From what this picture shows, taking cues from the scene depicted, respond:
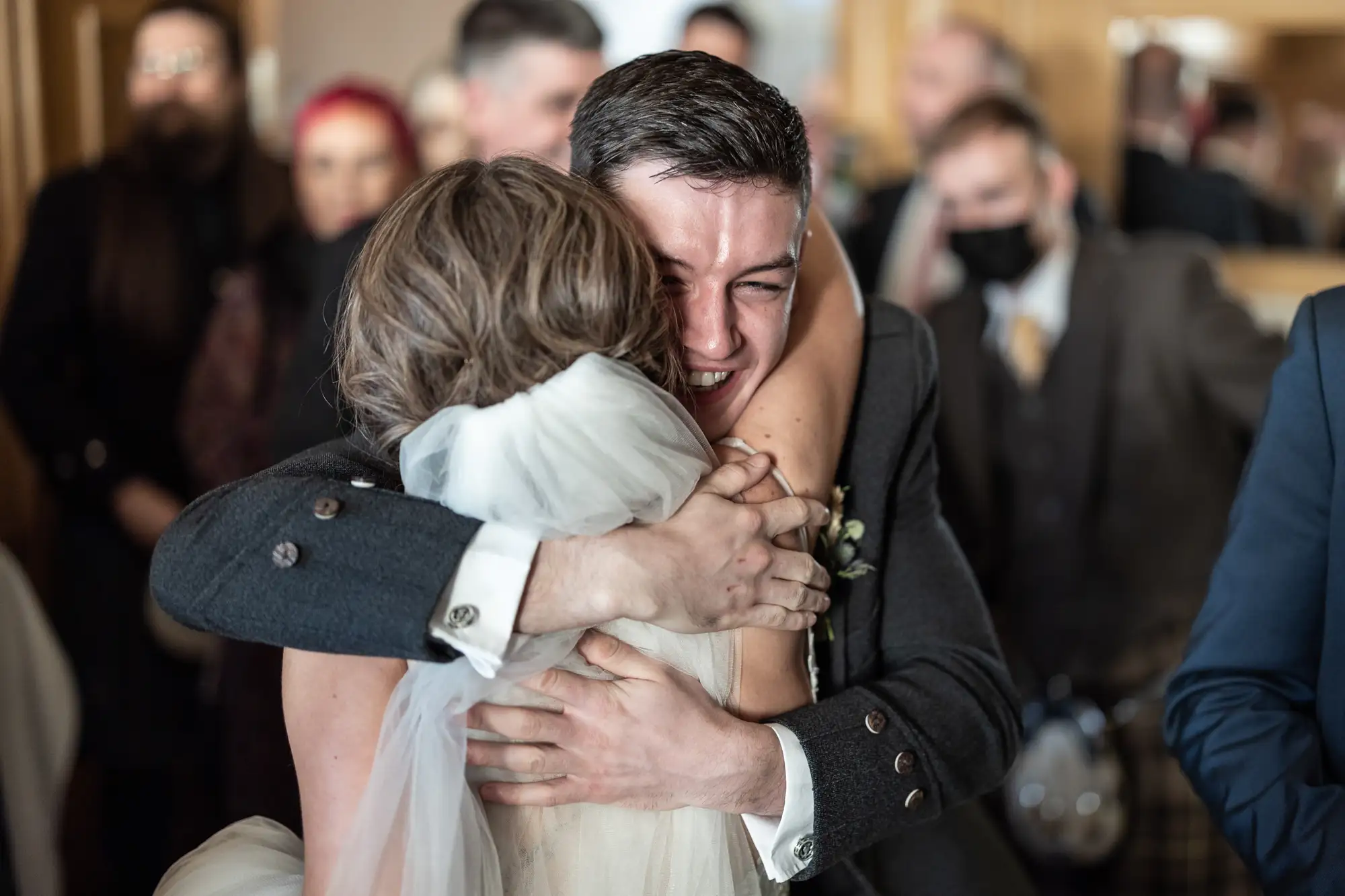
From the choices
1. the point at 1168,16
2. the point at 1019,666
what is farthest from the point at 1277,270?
the point at 1019,666

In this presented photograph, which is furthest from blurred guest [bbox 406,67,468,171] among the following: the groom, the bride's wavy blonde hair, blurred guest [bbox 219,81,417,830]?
the bride's wavy blonde hair

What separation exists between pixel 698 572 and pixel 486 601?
198 millimetres

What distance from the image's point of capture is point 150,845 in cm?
340

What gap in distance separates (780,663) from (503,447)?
407 millimetres

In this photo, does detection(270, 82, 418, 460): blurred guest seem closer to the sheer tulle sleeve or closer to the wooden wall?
the sheer tulle sleeve

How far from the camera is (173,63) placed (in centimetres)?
337

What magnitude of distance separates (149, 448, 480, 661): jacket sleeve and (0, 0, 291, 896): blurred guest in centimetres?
171

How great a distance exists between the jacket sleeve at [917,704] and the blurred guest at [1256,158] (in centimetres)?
296

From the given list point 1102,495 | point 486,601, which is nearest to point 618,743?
point 486,601

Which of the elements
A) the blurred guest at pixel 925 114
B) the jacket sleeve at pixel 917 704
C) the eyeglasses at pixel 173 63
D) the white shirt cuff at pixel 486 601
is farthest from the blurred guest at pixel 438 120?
the white shirt cuff at pixel 486 601

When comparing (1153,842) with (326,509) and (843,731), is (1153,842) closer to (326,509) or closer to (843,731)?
(843,731)

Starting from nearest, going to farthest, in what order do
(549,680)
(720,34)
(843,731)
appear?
(549,680)
(843,731)
(720,34)

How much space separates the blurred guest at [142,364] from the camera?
3.13 metres

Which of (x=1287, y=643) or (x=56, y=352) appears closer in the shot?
(x=1287, y=643)
